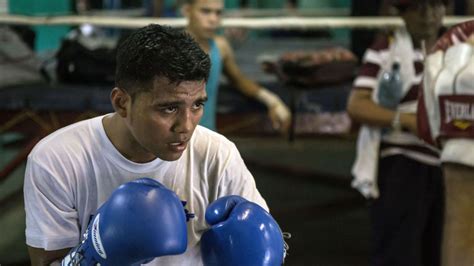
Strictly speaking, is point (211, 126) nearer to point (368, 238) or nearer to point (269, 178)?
point (368, 238)

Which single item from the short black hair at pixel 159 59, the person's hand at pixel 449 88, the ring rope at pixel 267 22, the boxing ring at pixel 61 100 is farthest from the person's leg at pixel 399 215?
the boxing ring at pixel 61 100

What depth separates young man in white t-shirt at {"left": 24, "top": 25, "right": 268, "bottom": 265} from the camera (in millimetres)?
1259

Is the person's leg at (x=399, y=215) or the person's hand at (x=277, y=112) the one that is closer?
the person's leg at (x=399, y=215)

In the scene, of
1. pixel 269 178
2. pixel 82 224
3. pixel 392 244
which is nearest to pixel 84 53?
pixel 269 178

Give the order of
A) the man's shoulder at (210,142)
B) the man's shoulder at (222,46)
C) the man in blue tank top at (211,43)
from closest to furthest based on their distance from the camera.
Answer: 1. the man's shoulder at (210,142)
2. the man in blue tank top at (211,43)
3. the man's shoulder at (222,46)

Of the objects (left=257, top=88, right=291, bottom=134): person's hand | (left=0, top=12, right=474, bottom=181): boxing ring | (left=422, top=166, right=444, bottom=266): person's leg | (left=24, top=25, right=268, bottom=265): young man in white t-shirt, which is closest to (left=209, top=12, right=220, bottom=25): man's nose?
(left=257, top=88, right=291, bottom=134): person's hand

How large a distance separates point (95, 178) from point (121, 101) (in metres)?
0.15

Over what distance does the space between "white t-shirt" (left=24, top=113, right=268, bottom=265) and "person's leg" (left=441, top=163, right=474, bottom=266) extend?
13.6 inches

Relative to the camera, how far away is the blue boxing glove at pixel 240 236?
48.6 inches

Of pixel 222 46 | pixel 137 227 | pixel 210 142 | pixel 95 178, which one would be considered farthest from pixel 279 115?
pixel 137 227

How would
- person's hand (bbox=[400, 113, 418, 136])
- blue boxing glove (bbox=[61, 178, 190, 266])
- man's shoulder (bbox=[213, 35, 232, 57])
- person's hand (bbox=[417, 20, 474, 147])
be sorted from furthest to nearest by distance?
man's shoulder (bbox=[213, 35, 232, 57]), person's hand (bbox=[400, 113, 418, 136]), person's hand (bbox=[417, 20, 474, 147]), blue boxing glove (bbox=[61, 178, 190, 266])

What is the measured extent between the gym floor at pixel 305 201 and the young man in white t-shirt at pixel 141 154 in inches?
66.7

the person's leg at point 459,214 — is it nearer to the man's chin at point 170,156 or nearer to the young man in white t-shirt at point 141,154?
the young man in white t-shirt at point 141,154

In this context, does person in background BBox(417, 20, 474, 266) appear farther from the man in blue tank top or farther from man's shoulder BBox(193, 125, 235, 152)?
the man in blue tank top
